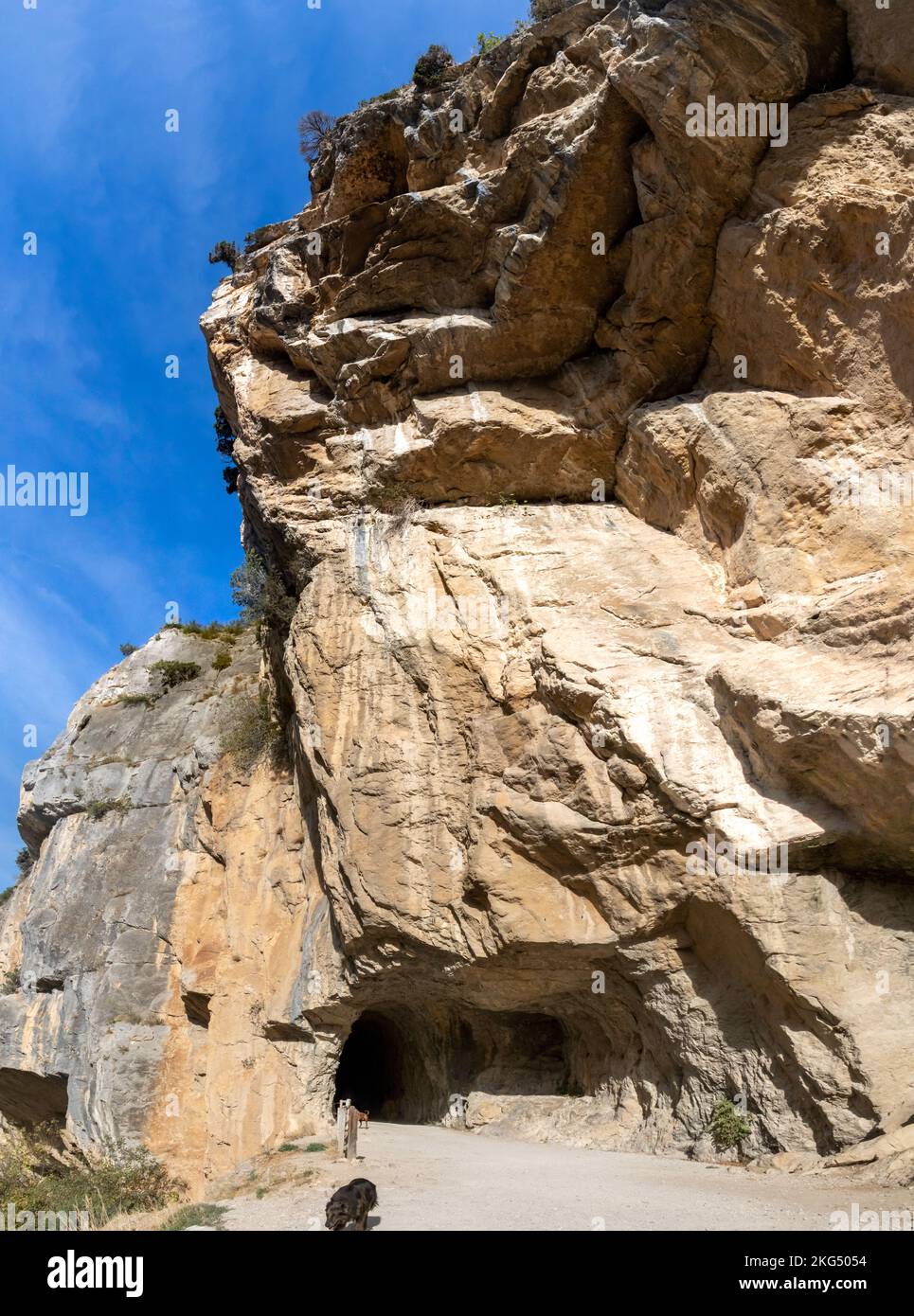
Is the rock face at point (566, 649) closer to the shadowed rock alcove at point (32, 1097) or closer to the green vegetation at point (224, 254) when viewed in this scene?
the shadowed rock alcove at point (32, 1097)

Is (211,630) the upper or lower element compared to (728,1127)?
upper

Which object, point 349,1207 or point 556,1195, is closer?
point 349,1207

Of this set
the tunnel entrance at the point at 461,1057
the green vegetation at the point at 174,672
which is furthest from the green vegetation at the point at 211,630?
the tunnel entrance at the point at 461,1057

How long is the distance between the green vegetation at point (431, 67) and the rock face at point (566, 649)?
0.47m

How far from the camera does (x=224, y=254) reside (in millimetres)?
21016

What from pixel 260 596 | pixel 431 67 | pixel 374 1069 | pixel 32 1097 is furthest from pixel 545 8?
pixel 32 1097

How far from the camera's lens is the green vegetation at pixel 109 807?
17.5 metres

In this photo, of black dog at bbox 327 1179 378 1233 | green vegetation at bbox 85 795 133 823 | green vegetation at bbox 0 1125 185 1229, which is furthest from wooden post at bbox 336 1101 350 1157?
green vegetation at bbox 85 795 133 823

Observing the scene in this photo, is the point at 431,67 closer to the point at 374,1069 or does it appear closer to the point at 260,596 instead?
the point at 260,596

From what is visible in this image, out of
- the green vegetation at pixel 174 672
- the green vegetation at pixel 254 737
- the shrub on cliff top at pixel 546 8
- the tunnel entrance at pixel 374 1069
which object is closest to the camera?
the shrub on cliff top at pixel 546 8

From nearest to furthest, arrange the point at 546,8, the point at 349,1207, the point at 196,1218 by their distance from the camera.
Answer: the point at 349,1207, the point at 196,1218, the point at 546,8

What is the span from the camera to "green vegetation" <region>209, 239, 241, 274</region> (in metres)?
20.9

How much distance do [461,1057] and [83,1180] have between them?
6.03 meters

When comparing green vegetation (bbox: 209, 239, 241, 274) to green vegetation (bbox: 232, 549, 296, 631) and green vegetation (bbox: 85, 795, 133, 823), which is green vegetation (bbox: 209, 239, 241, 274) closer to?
green vegetation (bbox: 232, 549, 296, 631)
